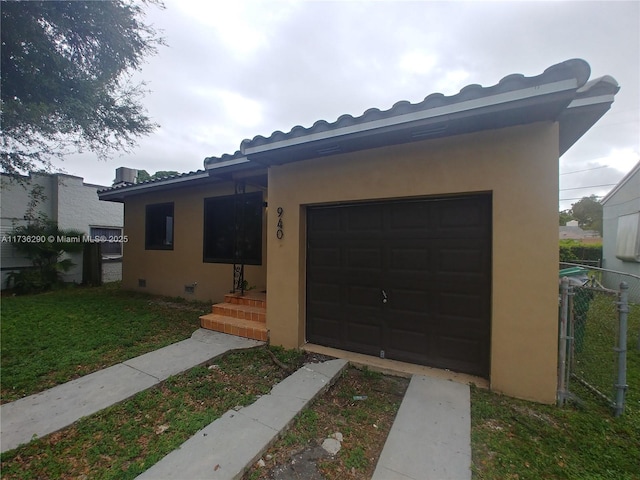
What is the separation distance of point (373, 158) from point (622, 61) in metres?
4.68

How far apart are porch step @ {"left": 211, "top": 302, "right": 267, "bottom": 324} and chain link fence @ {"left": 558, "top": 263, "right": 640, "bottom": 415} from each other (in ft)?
13.4

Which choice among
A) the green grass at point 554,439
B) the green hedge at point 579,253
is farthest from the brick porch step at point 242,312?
the green hedge at point 579,253

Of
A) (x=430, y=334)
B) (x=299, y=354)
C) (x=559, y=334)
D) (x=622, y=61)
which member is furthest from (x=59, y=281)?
(x=622, y=61)

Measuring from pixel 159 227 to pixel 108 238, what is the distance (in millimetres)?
5900

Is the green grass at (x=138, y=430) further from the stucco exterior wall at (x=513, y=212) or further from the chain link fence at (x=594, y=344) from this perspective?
the chain link fence at (x=594, y=344)

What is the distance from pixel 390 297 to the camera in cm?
372

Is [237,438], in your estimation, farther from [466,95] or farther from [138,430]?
[466,95]

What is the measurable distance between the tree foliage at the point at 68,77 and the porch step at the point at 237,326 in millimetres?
4266

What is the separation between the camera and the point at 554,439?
228cm

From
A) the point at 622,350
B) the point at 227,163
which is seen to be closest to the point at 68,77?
the point at 227,163

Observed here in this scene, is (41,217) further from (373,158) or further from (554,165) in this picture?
(554,165)

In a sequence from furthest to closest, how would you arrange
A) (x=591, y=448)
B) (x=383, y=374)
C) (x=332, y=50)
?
1. (x=332, y=50)
2. (x=383, y=374)
3. (x=591, y=448)

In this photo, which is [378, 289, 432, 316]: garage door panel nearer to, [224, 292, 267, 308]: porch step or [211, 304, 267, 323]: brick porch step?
[211, 304, 267, 323]: brick porch step

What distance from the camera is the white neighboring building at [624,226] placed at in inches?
317
